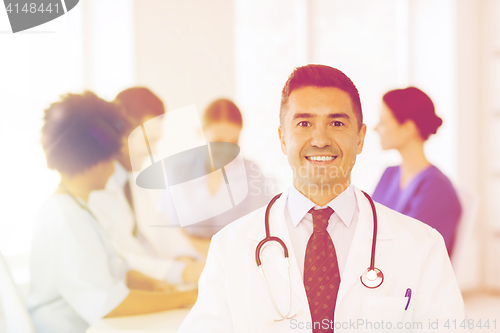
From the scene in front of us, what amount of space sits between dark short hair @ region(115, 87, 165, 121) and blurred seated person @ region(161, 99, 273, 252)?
0.79 ft

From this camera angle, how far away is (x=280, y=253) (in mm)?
1253

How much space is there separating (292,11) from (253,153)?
74cm

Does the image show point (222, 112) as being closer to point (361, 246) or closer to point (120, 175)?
point (120, 175)

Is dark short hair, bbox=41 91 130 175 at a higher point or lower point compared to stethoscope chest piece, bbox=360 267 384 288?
higher

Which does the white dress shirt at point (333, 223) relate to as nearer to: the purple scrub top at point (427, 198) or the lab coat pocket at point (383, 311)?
the lab coat pocket at point (383, 311)

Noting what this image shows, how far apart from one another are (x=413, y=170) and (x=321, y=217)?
1016 millimetres

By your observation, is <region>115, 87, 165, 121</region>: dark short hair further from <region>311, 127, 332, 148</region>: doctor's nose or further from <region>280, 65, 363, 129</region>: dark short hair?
<region>311, 127, 332, 148</region>: doctor's nose

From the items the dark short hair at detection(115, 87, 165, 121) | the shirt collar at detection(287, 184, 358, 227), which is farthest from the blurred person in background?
the shirt collar at detection(287, 184, 358, 227)

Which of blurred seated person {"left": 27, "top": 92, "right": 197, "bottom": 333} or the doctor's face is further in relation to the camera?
blurred seated person {"left": 27, "top": 92, "right": 197, "bottom": 333}

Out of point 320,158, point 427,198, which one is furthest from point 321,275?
point 427,198

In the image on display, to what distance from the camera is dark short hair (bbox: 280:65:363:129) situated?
1337mm

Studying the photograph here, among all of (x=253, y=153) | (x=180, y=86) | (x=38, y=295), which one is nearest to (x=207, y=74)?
(x=180, y=86)

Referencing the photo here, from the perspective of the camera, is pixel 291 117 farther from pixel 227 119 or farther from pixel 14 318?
pixel 14 318

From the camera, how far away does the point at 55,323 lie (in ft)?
5.44
